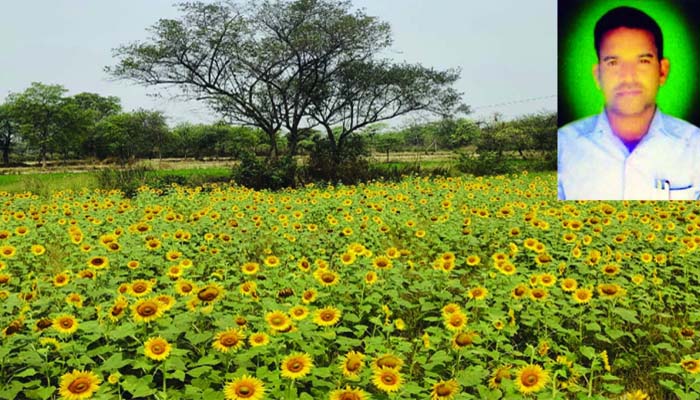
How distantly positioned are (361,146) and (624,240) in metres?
16.0

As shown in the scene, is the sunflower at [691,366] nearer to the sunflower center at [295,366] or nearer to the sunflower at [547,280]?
the sunflower at [547,280]

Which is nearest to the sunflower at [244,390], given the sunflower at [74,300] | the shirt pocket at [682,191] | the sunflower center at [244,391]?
the sunflower center at [244,391]

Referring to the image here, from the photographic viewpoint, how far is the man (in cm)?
477

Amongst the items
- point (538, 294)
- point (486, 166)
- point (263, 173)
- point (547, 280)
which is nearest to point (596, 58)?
point (547, 280)

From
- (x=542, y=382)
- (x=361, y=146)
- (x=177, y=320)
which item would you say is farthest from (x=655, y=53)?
(x=361, y=146)

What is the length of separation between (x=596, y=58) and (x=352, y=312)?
11.6 ft

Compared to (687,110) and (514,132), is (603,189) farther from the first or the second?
(514,132)

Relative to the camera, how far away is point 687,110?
4805mm

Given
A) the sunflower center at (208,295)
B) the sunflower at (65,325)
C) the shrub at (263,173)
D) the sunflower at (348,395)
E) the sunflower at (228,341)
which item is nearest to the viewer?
the sunflower at (348,395)

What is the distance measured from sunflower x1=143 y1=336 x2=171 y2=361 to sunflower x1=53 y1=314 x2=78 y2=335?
0.40 metres

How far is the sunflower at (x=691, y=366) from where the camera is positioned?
190 cm

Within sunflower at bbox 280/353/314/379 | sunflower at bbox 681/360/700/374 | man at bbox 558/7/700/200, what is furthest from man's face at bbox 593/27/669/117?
sunflower at bbox 280/353/314/379

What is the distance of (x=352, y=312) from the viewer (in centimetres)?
307

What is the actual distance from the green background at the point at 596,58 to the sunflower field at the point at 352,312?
105cm
